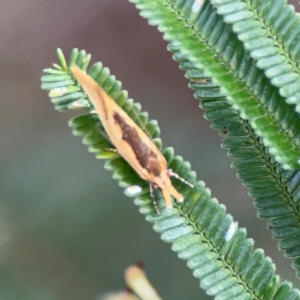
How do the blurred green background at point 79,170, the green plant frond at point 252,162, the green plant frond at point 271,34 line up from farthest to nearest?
1. the blurred green background at point 79,170
2. the green plant frond at point 252,162
3. the green plant frond at point 271,34

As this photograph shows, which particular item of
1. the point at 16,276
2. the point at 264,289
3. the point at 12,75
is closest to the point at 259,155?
the point at 264,289

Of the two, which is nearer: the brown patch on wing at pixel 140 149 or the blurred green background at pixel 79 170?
the brown patch on wing at pixel 140 149

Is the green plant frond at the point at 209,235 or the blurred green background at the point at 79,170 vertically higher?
the blurred green background at the point at 79,170

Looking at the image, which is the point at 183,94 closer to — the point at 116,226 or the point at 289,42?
the point at 116,226

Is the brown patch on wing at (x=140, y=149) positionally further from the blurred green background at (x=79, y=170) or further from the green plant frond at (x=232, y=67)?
the blurred green background at (x=79, y=170)

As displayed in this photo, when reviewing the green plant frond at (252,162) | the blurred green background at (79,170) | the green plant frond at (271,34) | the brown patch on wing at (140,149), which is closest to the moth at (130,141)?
the brown patch on wing at (140,149)

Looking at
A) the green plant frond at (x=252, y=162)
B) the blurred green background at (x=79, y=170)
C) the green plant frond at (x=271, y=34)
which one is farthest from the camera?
the blurred green background at (x=79, y=170)
